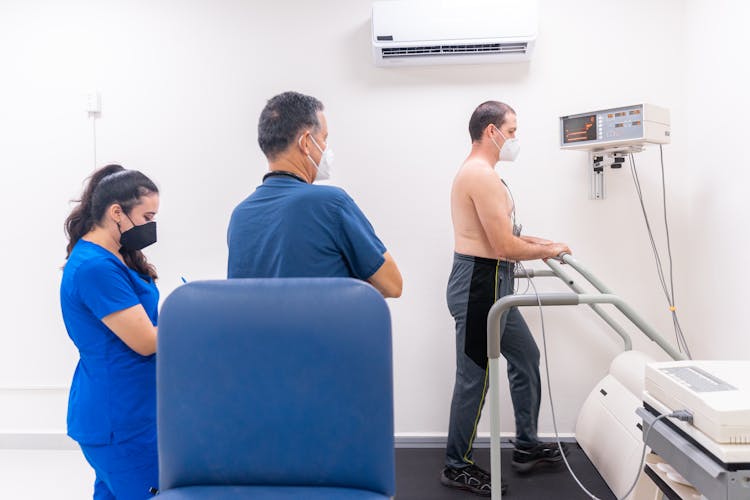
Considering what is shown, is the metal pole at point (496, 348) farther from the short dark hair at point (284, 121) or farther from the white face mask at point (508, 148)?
the white face mask at point (508, 148)

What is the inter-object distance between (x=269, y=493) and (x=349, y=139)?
2.19 metres

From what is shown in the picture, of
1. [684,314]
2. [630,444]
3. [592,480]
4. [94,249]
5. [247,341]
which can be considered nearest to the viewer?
[247,341]

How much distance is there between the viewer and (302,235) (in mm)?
1328

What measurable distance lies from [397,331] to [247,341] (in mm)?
1987

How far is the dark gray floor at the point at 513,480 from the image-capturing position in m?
2.33

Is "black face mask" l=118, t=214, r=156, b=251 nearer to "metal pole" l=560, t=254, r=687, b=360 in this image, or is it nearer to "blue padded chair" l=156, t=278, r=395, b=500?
"blue padded chair" l=156, t=278, r=395, b=500

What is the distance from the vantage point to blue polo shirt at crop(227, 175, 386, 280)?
133 centimetres

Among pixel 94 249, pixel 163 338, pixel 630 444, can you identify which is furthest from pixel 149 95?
pixel 630 444

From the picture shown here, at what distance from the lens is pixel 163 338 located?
104cm

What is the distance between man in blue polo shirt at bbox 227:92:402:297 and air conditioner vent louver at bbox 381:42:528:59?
1.46 metres

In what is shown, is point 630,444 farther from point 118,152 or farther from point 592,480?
point 118,152

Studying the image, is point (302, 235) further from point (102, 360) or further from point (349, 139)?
point (349, 139)

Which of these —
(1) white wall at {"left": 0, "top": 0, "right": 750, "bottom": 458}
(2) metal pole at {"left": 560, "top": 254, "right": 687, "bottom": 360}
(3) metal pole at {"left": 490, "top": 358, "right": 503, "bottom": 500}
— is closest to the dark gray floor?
(1) white wall at {"left": 0, "top": 0, "right": 750, "bottom": 458}

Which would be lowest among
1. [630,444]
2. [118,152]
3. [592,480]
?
[592,480]
